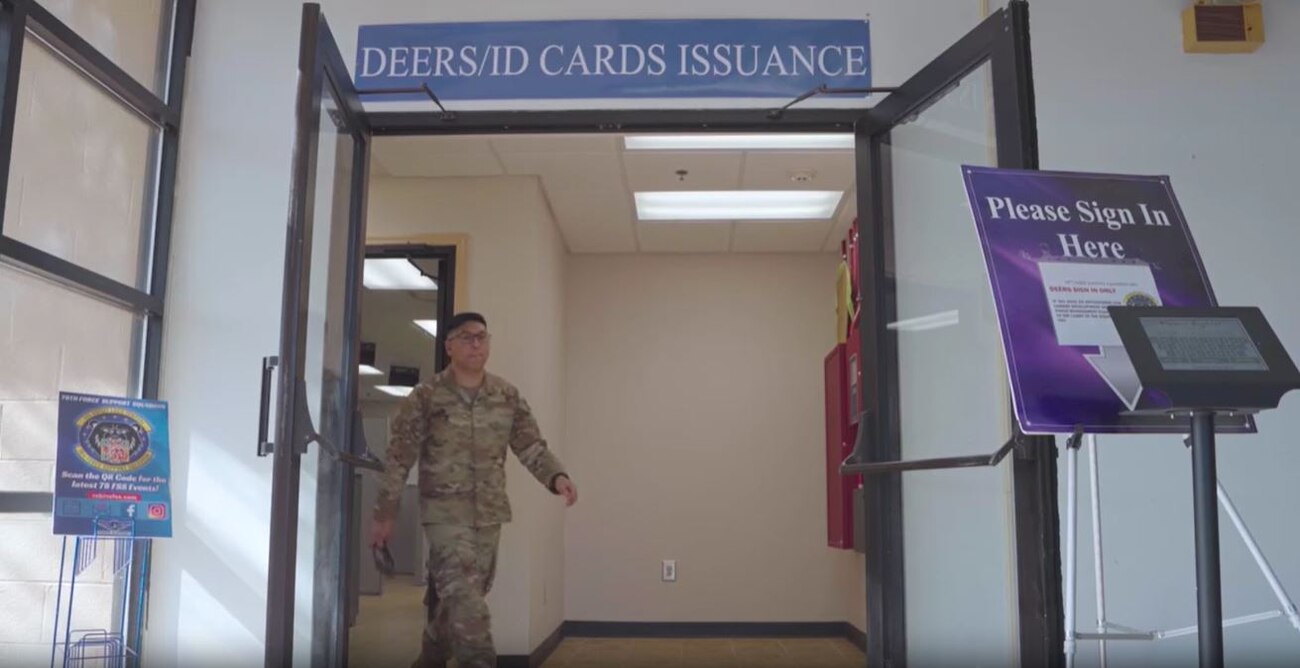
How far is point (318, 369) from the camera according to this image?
2.87 m

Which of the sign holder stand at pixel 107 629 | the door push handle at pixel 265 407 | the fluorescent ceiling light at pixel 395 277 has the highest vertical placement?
the fluorescent ceiling light at pixel 395 277

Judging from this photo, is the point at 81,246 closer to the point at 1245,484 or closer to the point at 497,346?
the point at 497,346

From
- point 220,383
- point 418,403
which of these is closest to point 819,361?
point 418,403

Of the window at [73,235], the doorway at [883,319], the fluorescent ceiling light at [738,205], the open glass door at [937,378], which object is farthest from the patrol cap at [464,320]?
the fluorescent ceiling light at [738,205]

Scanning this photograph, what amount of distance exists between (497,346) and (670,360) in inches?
72.8

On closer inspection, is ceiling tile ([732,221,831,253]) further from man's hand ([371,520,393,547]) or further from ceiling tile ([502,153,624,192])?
man's hand ([371,520,393,547])

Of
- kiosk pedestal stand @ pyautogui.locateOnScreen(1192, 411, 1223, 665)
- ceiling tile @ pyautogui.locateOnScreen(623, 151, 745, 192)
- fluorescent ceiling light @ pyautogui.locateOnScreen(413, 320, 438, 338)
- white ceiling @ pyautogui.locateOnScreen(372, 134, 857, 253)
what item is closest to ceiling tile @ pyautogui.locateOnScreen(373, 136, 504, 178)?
white ceiling @ pyautogui.locateOnScreen(372, 134, 857, 253)

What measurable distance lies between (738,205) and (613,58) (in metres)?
2.97

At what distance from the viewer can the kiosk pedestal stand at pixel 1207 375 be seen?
60.5 inches

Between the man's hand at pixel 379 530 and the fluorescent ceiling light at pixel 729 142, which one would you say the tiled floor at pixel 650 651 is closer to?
the man's hand at pixel 379 530

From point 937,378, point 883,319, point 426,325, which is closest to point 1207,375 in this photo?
point 937,378

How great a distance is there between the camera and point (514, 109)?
11.2 ft

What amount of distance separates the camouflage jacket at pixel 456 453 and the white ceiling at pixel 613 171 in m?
1.38

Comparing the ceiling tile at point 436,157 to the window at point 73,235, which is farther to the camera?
the ceiling tile at point 436,157
